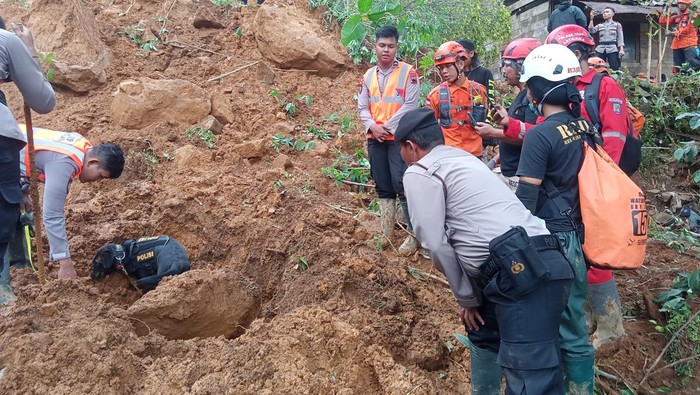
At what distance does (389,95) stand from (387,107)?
0.32 feet

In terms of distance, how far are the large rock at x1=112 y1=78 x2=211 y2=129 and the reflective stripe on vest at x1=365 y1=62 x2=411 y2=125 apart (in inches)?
112

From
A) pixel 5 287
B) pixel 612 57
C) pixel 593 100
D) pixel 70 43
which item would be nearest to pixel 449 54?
pixel 593 100

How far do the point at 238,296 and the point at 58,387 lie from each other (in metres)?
1.40

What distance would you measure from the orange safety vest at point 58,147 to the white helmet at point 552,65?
268cm

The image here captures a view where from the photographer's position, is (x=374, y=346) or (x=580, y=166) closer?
(x=580, y=166)

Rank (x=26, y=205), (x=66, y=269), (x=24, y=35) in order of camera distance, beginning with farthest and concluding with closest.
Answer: (x=26, y=205)
(x=66, y=269)
(x=24, y=35)

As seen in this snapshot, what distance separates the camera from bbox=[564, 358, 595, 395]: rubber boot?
8.77 feet

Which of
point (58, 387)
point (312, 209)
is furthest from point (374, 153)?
point (58, 387)

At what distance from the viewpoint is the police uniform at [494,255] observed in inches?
90.1

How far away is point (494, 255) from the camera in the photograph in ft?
7.43

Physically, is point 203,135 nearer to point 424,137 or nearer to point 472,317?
point 424,137

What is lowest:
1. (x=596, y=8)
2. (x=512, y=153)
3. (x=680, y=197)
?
(x=680, y=197)

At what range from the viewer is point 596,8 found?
37.7 ft

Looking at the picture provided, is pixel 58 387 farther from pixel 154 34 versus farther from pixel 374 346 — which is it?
pixel 154 34
